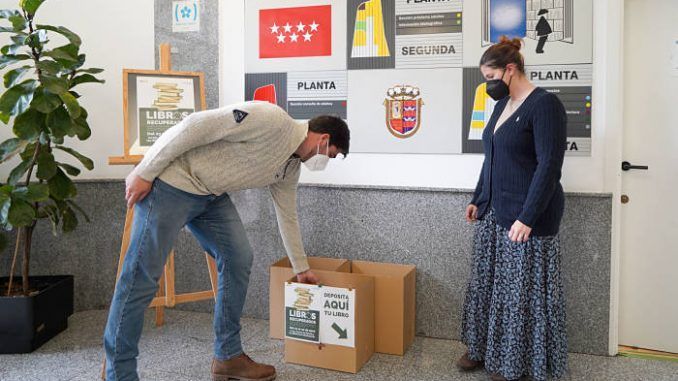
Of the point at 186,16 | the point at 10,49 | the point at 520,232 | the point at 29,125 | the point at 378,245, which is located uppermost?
the point at 186,16

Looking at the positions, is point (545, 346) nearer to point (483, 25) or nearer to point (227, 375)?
point (227, 375)

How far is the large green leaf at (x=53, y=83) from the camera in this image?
7.56 ft

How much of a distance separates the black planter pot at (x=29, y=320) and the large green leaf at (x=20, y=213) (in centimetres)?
36

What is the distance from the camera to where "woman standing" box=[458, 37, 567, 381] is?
75.9 inches

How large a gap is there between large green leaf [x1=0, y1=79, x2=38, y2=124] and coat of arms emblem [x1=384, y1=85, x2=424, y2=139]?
152 cm

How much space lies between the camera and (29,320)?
2.47 metres

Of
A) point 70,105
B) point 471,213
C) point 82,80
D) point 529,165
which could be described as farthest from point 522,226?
point 82,80

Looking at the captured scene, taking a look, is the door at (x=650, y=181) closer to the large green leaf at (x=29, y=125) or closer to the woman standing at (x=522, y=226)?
the woman standing at (x=522, y=226)

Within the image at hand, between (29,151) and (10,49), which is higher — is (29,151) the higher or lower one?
the lower one

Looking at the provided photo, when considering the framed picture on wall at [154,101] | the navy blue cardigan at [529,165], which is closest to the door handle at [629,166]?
the navy blue cardigan at [529,165]

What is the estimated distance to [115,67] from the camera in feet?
9.75

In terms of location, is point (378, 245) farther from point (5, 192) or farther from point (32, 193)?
point (5, 192)

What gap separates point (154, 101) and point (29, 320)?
110cm

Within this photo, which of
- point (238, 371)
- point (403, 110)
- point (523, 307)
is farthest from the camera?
point (403, 110)
